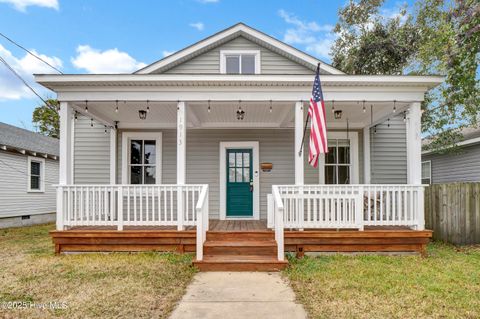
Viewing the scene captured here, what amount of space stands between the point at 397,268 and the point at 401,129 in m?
4.87

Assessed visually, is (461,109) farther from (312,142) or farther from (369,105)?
(312,142)

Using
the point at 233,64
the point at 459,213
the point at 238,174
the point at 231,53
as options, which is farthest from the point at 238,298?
the point at 231,53

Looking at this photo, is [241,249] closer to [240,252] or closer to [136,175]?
[240,252]

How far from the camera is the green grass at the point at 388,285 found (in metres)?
3.52

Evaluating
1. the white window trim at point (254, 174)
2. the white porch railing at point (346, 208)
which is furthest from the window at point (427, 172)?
the white window trim at point (254, 174)

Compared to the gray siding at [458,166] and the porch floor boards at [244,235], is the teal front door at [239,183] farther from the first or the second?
the gray siding at [458,166]

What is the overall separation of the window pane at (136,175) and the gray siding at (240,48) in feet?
8.99

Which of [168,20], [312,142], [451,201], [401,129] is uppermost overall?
[168,20]

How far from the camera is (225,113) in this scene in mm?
7734

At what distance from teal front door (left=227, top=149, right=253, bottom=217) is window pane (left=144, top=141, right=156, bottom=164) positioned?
1994mm

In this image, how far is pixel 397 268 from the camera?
516cm

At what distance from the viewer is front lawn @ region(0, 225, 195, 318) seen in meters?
3.58

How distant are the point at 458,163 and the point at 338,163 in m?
6.18

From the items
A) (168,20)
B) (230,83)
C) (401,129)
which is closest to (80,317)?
(230,83)
